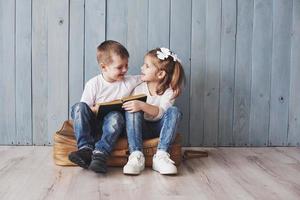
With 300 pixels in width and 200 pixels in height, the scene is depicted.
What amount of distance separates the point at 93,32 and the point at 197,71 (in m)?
0.61

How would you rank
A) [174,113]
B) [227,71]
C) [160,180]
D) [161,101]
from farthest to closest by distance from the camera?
[227,71], [161,101], [174,113], [160,180]

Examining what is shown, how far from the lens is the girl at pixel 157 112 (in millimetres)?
2141

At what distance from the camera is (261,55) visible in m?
2.71

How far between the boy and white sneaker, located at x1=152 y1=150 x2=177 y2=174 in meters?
0.21

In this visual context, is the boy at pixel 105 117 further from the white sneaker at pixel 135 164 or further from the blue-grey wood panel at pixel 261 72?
the blue-grey wood panel at pixel 261 72

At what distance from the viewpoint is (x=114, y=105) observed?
7.27 feet

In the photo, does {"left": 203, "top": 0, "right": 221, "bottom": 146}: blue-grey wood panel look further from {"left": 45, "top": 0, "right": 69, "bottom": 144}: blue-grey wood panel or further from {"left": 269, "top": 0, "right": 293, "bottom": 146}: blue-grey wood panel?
{"left": 45, "top": 0, "right": 69, "bottom": 144}: blue-grey wood panel

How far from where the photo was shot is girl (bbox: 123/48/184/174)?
84.3 inches

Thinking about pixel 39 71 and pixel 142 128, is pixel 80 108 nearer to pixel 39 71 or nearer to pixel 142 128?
pixel 142 128

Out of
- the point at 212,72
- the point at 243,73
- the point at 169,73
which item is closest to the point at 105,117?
the point at 169,73

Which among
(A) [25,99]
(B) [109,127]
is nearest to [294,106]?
(B) [109,127]

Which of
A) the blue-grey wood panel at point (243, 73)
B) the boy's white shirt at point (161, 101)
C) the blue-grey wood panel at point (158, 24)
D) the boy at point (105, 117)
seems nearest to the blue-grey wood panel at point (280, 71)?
the blue-grey wood panel at point (243, 73)

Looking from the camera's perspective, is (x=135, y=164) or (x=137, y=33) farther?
(x=137, y=33)

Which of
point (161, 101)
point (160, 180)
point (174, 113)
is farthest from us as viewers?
point (161, 101)
